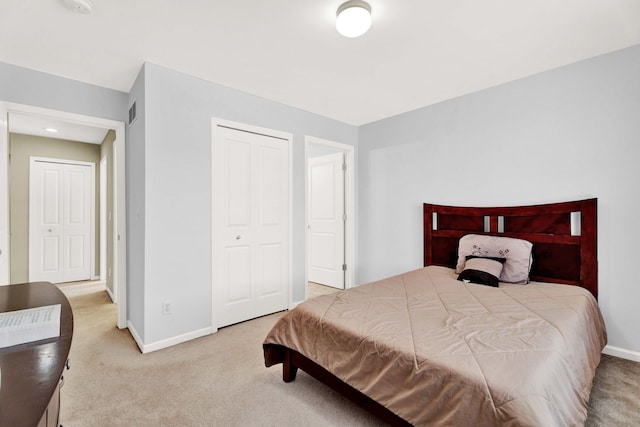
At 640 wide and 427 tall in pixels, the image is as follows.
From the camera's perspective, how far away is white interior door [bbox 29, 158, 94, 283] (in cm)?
A: 478

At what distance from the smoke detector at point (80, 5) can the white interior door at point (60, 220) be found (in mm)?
4023

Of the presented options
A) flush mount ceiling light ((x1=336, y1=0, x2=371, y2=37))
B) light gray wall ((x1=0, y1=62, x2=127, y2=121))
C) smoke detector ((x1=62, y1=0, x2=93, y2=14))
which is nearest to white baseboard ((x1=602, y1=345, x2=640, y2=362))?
flush mount ceiling light ((x1=336, y1=0, x2=371, y2=37))

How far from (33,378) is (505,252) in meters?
3.15

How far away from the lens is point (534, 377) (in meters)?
1.18

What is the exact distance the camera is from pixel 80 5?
1.88 metres

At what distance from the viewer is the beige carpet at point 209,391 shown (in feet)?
5.77

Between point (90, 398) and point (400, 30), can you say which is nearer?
point (90, 398)

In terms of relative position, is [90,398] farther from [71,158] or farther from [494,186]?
[71,158]

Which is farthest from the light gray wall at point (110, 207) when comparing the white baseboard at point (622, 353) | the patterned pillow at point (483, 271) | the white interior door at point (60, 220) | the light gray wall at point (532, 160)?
the white baseboard at point (622, 353)

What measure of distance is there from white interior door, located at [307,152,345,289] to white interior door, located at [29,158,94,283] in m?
3.78

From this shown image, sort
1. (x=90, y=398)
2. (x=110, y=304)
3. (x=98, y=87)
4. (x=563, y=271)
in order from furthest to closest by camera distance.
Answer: (x=110, y=304), (x=98, y=87), (x=563, y=271), (x=90, y=398)

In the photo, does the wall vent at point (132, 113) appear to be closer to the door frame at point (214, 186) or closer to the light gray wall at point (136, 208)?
the light gray wall at point (136, 208)

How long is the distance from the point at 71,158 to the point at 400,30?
545 cm

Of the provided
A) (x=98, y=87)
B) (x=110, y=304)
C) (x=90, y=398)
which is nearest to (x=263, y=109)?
(x=98, y=87)
